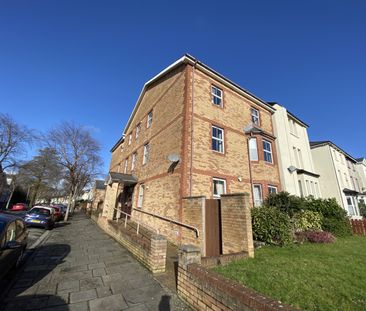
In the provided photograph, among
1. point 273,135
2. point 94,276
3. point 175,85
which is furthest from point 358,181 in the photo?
point 94,276

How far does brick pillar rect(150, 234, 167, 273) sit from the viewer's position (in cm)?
609

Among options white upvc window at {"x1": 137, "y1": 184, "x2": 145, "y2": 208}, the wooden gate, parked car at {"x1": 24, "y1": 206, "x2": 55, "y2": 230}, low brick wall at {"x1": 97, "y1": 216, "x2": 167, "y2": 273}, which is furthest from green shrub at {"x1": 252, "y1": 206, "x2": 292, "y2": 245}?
parked car at {"x1": 24, "y1": 206, "x2": 55, "y2": 230}

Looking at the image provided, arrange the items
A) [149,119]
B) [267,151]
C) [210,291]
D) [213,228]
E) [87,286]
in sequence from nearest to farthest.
Answer: [210,291], [87,286], [213,228], [267,151], [149,119]

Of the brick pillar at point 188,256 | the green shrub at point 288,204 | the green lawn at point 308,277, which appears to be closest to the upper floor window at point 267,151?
the green shrub at point 288,204

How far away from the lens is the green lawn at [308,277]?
11.6 ft

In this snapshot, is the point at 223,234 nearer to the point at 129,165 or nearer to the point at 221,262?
the point at 221,262

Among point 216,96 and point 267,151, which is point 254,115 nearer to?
point 267,151

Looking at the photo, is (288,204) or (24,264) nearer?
(24,264)

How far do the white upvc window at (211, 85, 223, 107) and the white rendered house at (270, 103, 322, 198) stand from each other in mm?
6383

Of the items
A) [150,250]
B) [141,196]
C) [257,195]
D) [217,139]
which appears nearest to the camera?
[150,250]

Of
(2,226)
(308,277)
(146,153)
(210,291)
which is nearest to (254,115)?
(146,153)

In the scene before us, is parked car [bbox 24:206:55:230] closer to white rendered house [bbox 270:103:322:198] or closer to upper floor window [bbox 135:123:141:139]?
upper floor window [bbox 135:123:141:139]

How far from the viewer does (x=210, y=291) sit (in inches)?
150

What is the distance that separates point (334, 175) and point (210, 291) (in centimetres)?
2289
